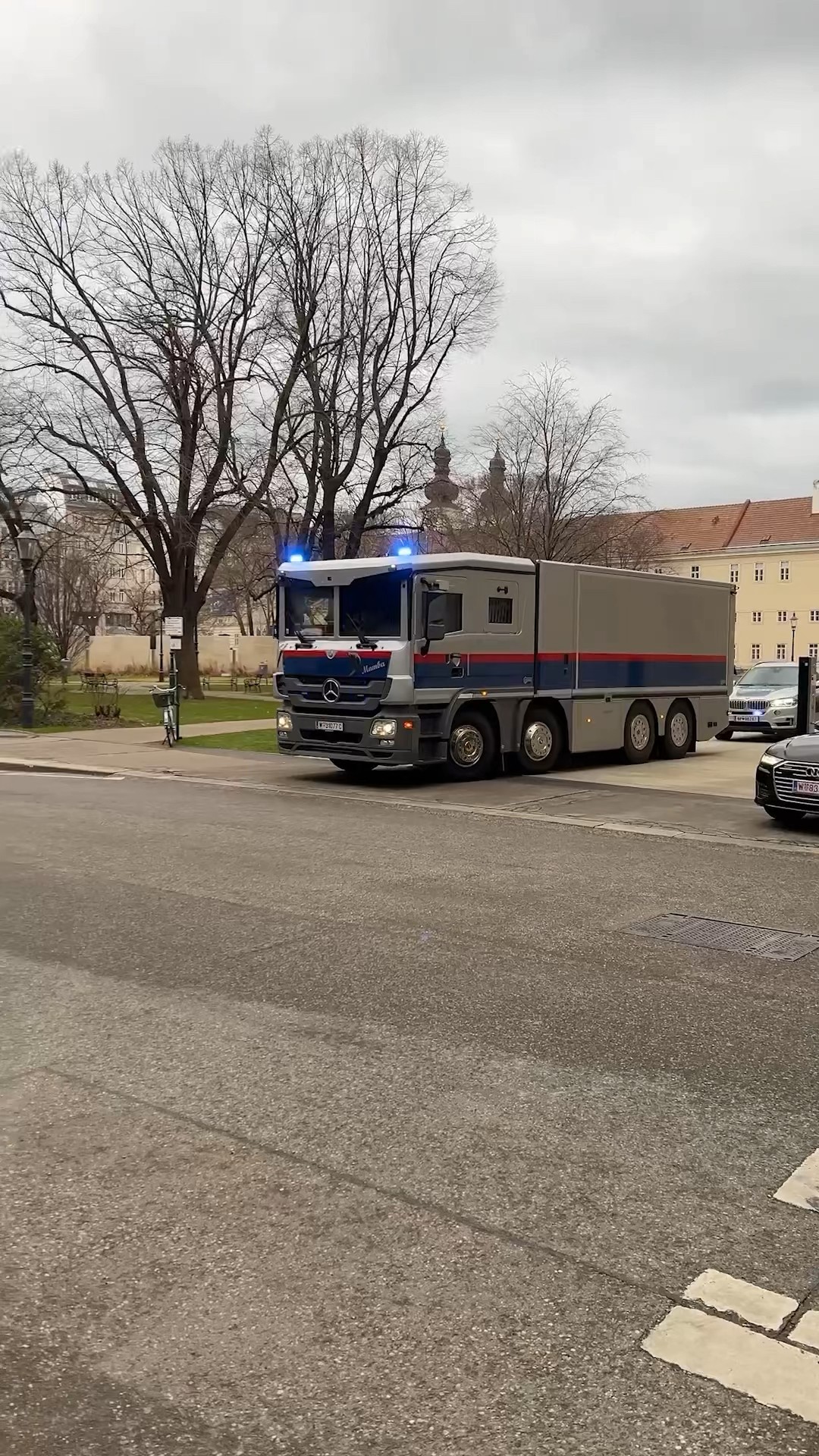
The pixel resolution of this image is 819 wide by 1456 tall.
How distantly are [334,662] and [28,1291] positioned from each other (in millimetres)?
12182

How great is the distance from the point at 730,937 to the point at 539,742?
944 centimetres

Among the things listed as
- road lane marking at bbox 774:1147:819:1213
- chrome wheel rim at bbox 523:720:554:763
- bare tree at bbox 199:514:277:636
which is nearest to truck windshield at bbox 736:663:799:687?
chrome wheel rim at bbox 523:720:554:763

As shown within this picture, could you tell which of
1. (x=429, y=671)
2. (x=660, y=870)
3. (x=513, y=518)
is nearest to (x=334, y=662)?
(x=429, y=671)

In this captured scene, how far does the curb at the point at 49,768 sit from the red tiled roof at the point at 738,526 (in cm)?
8048

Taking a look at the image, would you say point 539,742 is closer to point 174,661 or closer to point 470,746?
point 470,746

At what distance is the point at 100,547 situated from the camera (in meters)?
39.3

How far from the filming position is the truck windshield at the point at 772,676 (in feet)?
82.0

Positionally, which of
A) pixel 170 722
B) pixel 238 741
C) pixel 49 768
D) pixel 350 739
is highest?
pixel 350 739

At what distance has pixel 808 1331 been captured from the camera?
8.92 feet

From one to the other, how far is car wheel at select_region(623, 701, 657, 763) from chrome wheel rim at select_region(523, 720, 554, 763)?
176 centimetres

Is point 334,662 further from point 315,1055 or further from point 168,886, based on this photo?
point 315,1055

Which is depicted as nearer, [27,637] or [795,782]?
[795,782]

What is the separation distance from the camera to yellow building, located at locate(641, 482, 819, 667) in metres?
94.1

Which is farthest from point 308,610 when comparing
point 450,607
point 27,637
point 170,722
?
point 27,637
